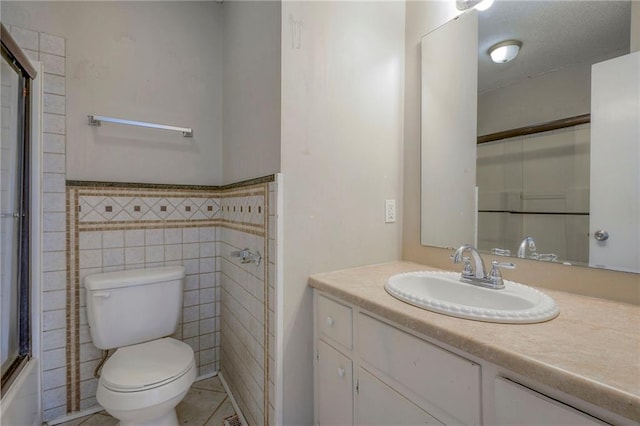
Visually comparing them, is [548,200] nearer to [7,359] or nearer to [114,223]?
[114,223]

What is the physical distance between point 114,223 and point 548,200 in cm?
205

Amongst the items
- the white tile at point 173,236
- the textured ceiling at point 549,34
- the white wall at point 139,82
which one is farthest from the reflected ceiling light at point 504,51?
the white tile at point 173,236

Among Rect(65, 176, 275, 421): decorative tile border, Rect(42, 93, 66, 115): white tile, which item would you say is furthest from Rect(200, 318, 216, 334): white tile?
Rect(42, 93, 66, 115): white tile

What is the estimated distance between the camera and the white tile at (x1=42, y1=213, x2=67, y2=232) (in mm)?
1484

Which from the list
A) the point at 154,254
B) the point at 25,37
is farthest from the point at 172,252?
the point at 25,37

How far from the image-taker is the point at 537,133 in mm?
1104

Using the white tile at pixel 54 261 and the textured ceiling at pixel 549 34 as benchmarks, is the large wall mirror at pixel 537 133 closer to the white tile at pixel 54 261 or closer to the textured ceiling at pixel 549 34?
the textured ceiling at pixel 549 34

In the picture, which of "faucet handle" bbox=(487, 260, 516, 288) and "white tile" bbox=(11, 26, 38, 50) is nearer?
"faucet handle" bbox=(487, 260, 516, 288)

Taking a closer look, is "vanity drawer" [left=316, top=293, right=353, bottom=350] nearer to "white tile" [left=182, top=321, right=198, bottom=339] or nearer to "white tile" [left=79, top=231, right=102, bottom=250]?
"white tile" [left=182, top=321, right=198, bottom=339]

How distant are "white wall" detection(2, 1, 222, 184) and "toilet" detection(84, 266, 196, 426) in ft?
2.00

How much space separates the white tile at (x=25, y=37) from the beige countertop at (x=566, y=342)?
196 cm

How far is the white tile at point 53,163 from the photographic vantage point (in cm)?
149

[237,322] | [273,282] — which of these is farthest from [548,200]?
[237,322]

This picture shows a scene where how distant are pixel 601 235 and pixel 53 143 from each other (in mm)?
2368
